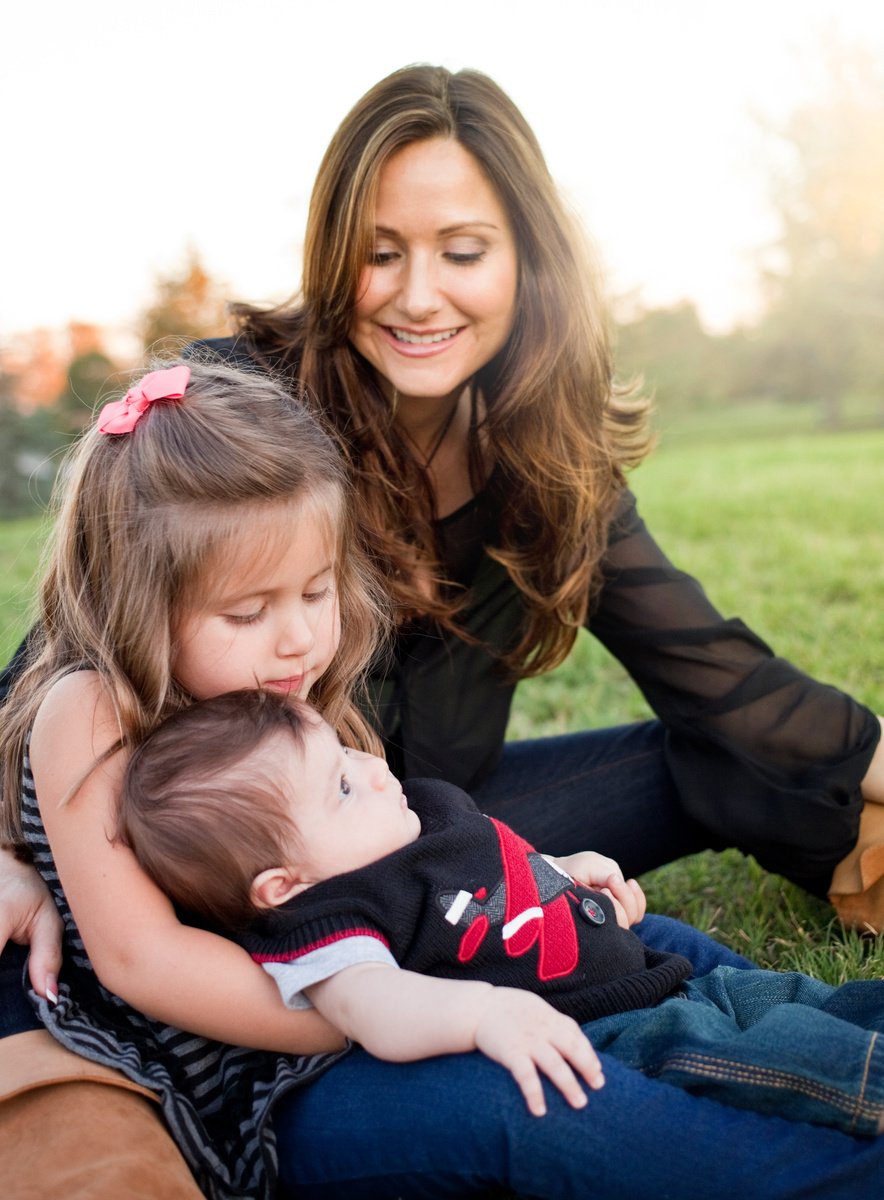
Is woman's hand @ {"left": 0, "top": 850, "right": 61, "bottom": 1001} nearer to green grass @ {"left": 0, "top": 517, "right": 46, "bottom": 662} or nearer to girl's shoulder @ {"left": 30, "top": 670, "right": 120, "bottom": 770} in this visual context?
girl's shoulder @ {"left": 30, "top": 670, "right": 120, "bottom": 770}

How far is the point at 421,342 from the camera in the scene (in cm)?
250

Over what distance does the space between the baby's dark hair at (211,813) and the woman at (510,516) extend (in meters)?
0.83

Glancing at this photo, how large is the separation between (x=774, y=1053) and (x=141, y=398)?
1342 millimetres

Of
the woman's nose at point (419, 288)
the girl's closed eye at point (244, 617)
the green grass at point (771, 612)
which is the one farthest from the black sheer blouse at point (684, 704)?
the girl's closed eye at point (244, 617)

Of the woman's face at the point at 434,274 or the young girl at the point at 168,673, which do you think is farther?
the woman's face at the point at 434,274

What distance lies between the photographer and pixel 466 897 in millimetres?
1666

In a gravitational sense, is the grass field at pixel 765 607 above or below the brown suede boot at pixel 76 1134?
below

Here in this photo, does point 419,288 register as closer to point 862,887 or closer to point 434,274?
point 434,274

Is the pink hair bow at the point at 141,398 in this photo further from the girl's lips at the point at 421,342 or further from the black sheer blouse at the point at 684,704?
the black sheer blouse at the point at 684,704

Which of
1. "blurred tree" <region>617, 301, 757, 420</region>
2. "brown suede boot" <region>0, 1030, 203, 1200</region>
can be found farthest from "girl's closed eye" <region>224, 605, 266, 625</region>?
"blurred tree" <region>617, 301, 757, 420</region>

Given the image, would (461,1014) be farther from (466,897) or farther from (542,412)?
(542,412)

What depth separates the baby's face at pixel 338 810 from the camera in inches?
64.2

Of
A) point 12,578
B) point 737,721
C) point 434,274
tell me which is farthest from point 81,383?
point 737,721

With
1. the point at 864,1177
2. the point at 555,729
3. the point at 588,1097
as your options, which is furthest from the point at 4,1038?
the point at 555,729
